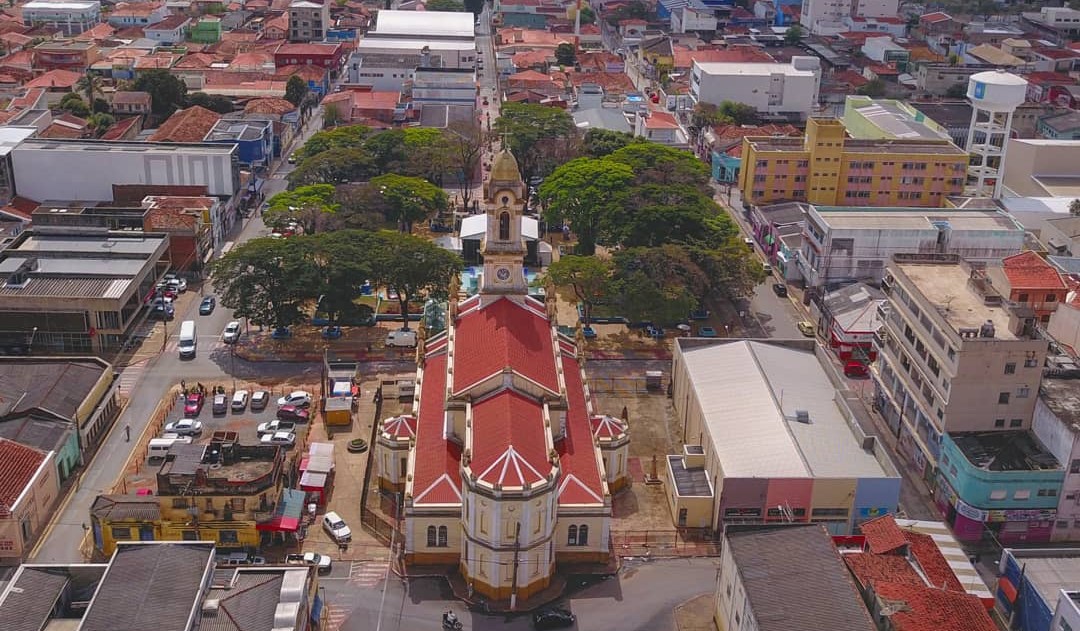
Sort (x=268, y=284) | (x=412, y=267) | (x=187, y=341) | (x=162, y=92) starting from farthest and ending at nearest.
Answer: (x=162, y=92) → (x=412, y=267) → (x=268, y=284) → (x=187, y=341)

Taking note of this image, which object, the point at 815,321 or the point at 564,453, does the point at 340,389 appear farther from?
the point at 815,321

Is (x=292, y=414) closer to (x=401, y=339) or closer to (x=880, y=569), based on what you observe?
(x=401, y=339)

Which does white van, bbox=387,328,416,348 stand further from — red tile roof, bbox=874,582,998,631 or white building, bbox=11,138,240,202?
red tile roof, bbox=874,582,998,631

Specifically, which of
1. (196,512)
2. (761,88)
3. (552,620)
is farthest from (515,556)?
(761,88)

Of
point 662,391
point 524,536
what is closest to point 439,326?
point 662,391

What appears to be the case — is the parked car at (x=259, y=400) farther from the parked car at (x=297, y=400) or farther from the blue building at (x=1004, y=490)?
the blue building at (x=1004, y=490)

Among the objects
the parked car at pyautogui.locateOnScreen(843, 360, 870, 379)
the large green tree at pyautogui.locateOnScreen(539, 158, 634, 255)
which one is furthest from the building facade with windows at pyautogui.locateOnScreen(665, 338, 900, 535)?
the large green tree at pyautogui.locateOnScreen(539, 158, 634, 255)
